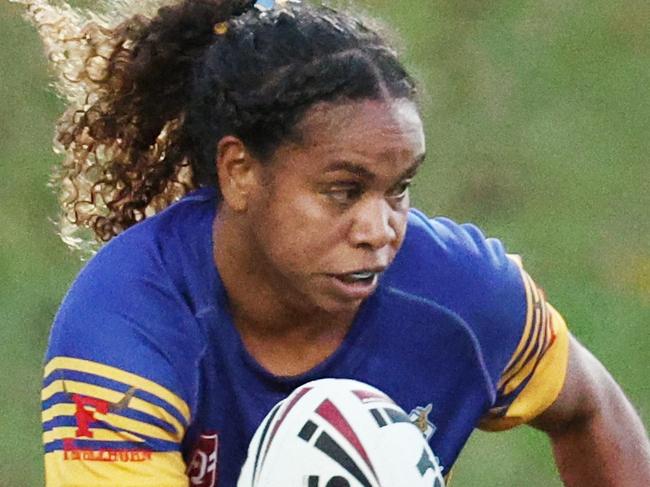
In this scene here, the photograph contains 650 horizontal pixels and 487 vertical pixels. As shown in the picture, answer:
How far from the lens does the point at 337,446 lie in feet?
11.5

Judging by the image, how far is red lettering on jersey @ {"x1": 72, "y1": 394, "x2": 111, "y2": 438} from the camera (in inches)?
143

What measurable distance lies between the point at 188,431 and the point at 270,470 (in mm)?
313

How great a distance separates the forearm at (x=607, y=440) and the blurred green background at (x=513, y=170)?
141 cm

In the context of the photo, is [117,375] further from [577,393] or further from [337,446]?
[577,393]

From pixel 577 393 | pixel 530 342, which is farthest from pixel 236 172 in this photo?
pixel 577 393

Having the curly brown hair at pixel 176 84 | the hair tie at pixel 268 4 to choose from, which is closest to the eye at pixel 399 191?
the curly brown hair at pixel 176 84

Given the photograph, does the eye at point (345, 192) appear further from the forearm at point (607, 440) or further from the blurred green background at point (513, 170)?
the blurred green background at point (513, 170)

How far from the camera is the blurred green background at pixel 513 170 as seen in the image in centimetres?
→ 607

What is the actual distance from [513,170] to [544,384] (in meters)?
3.34

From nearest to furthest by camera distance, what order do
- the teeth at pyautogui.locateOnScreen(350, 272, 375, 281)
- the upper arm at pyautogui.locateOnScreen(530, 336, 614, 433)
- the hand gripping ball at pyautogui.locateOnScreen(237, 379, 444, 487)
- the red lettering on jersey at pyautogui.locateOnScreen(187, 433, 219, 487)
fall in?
the hand gripping ball at pyautogui.locateOnScreen(237, 379, 444, 487) → the teeth at pyautogui.locateOnScreen(350, 272, 375, 281) → the red lettering on jersey at pyautogui.locateOnScreen(187, 433, 219, 487) → the upper arm at pyautogui.locateOnScreen(530, 336, 614, 433)

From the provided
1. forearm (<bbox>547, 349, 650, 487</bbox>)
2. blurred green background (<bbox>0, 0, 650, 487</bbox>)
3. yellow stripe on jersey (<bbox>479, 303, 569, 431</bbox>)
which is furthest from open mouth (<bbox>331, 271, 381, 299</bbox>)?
blurred green background (<bbox>0, 0, 650, 487</bbox>)

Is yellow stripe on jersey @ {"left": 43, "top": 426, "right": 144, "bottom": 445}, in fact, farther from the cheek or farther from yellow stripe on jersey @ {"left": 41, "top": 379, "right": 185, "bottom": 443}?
the cheek

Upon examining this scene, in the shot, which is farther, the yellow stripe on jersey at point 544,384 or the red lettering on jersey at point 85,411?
the yellow stripe on jersey at point 544,384

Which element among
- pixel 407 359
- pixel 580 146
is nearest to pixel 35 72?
pixel 580 146
